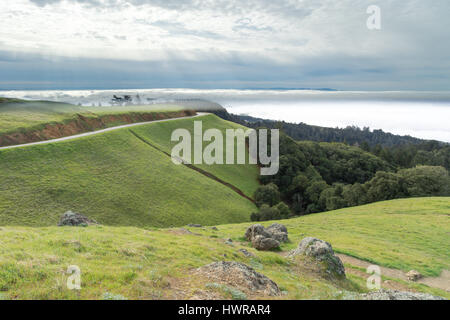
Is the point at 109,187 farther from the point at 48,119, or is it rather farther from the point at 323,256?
the point at 323,256

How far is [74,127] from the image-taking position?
64.6 metres

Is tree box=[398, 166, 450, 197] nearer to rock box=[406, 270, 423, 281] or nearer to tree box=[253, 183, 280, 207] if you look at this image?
tree box=[253, 183, 280, 207]

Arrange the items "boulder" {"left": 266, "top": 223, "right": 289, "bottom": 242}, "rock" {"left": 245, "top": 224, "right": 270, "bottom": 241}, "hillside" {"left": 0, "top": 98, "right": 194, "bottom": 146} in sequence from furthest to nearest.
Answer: "hillside" {"left": 0, "top": 98, "right": 194, "bottom": 146} → "boulder" {"left": 266, "top": 223, "right": 289, "bottom": 242} → "rock" {"left": 245, "top": 224, "right": 270, "bottom": 241}

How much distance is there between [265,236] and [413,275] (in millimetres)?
11628

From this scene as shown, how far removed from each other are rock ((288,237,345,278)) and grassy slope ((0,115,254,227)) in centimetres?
2956

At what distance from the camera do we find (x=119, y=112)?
85750 mm

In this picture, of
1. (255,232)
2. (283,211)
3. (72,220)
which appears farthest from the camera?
(283,211)

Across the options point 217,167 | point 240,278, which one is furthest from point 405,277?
point 217,167

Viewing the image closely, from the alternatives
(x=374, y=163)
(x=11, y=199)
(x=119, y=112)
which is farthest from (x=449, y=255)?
(x=374, y=163)

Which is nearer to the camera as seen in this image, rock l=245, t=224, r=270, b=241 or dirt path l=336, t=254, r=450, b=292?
dirt path l=336, t=254, r=450, b=292

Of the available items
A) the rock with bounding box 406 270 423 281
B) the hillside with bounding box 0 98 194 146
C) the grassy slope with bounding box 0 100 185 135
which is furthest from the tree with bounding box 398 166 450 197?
the grassy slope with bounding box 0 100 185 135

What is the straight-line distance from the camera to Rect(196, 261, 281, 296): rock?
10031 mm
